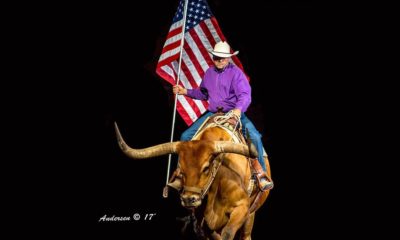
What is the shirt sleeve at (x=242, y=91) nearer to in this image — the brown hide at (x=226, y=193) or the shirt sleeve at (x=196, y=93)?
the brown hide at (x=226, y=193)

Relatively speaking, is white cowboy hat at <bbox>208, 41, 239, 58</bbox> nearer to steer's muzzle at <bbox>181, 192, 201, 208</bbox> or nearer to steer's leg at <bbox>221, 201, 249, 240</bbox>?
steer's leg at <bbox>221, 201, 249, 240</bbox>

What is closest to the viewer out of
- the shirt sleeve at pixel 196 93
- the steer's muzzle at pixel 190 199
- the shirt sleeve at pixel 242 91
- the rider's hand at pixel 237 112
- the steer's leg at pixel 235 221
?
the steer's muzzle at pixel 190 199

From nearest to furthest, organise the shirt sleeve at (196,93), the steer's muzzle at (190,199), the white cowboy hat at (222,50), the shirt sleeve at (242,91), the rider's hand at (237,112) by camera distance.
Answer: the steer's muzzle at (190,199)
the rider's hand at (237,112)
the shirt sleeve at (242,91)
the white cowboy hat at (222,50)
the shirt sleeve at (196,93)

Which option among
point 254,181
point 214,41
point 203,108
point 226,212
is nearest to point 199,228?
point 226,212

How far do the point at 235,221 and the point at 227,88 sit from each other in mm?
1958

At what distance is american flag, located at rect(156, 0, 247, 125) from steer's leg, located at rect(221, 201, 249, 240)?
6.94ft

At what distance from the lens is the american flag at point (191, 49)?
10.7 metres

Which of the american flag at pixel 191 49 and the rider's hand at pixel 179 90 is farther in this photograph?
the american flag at pixel 191 49

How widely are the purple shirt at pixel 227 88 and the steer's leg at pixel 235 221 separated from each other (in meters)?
1.37

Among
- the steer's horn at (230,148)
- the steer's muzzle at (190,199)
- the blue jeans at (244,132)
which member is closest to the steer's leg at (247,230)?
the blue jeans at (244,132)

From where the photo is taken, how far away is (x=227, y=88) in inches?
394

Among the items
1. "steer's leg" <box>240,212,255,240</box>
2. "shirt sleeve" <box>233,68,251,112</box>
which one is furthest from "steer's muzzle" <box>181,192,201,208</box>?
"steer's leg" <box>240,212,255,240</box>

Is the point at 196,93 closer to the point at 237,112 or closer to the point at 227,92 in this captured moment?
the point at 227,92

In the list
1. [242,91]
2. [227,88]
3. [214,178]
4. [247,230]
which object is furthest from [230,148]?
[247,230]
